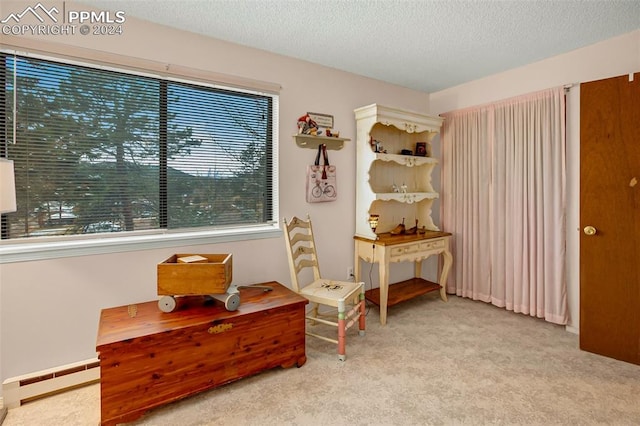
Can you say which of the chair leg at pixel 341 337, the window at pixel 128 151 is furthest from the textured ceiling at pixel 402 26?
the chair leg at pixel 341 337

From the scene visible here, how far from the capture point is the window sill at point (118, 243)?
2029 millimetres

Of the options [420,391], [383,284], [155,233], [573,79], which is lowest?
[420,391]

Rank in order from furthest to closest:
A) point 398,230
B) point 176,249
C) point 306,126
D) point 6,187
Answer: point 398,230 < point 306,126 < point 176,249 < point 6,187

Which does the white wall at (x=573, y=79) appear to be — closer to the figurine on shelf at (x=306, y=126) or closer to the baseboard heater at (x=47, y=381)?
the figurine on shelf at (x=306, y=126)

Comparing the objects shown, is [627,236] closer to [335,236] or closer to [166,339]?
[335,236]

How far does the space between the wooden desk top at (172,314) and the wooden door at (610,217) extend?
2247 millimetres

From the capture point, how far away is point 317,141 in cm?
318

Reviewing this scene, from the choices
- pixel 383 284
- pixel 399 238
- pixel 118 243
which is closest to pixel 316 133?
pixel 399 238

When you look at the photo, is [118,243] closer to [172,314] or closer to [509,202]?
[172,314]

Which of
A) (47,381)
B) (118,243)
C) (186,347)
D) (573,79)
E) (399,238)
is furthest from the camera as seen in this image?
(399,238)

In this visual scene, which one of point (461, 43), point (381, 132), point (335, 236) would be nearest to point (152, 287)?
point (335, 236)

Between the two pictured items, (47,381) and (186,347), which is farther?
(47,381)

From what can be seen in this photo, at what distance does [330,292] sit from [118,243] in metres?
1.60

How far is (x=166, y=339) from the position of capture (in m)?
1.87
